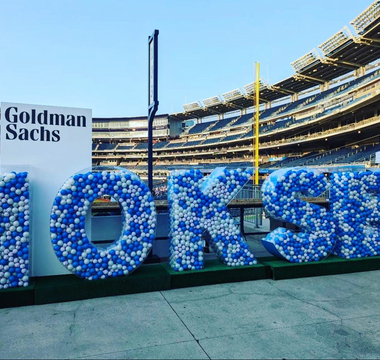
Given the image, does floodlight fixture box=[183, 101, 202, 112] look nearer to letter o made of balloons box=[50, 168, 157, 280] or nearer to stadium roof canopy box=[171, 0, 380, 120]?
stadium roof canopy box=[171, 0, 380, 120]

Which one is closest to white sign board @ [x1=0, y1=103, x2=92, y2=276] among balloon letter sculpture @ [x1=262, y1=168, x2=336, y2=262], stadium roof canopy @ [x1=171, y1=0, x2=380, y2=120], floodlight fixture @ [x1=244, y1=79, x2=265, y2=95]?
balloon letter sculpture @ [x1=262, y1=168, x2=336, y2=262]

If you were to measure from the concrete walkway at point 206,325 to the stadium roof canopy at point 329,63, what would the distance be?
31.9 m

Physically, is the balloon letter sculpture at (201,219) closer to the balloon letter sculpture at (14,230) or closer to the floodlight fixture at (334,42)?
the balloon letter sculpture at (14,230)

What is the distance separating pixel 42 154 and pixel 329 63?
40932 mm

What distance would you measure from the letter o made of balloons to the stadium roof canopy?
3201cm

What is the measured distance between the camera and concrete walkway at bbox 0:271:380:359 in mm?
4043

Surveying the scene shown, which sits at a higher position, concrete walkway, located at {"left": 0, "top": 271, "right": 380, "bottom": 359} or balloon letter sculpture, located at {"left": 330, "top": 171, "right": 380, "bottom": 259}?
balloon letter sculpture, located at {"left": 330, "top": 171, "right": 380, "bottom": 259}

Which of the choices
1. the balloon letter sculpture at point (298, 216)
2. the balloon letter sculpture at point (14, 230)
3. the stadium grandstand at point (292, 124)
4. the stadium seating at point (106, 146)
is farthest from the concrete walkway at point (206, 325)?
the stadium seating at point (106, 146)

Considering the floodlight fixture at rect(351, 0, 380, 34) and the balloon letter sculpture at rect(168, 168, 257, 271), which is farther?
the floodlight fixture at rect(351, 0, 380, 34)

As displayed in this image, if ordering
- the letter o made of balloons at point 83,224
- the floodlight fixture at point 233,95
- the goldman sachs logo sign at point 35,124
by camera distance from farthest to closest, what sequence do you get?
1. the floodlight fixture at point 233,95
2. the goldman sachs logo sign at point 35,124
3. the letter o made of balloons at point 83,224

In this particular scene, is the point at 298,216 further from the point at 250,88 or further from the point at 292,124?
the point at 250,88

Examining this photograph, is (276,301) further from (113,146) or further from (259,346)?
(113,146)

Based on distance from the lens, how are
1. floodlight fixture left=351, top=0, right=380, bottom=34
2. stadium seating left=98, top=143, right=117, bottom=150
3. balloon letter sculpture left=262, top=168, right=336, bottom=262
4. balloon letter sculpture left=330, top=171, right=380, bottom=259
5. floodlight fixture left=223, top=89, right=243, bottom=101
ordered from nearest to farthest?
balloon letter sculpture left=262, top=168, right=336, bottom=262 → balloon letter sculpture left=330, top=171, right=380, bottom=259 → floodlight fixture left=351, top=0, right=380, bottom=34 → floodlight fixture left=223, top=89, right=243, bottom=101 → stadium seating left=98, top=143, right=117, bottom=150

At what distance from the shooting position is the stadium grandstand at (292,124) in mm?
32281
